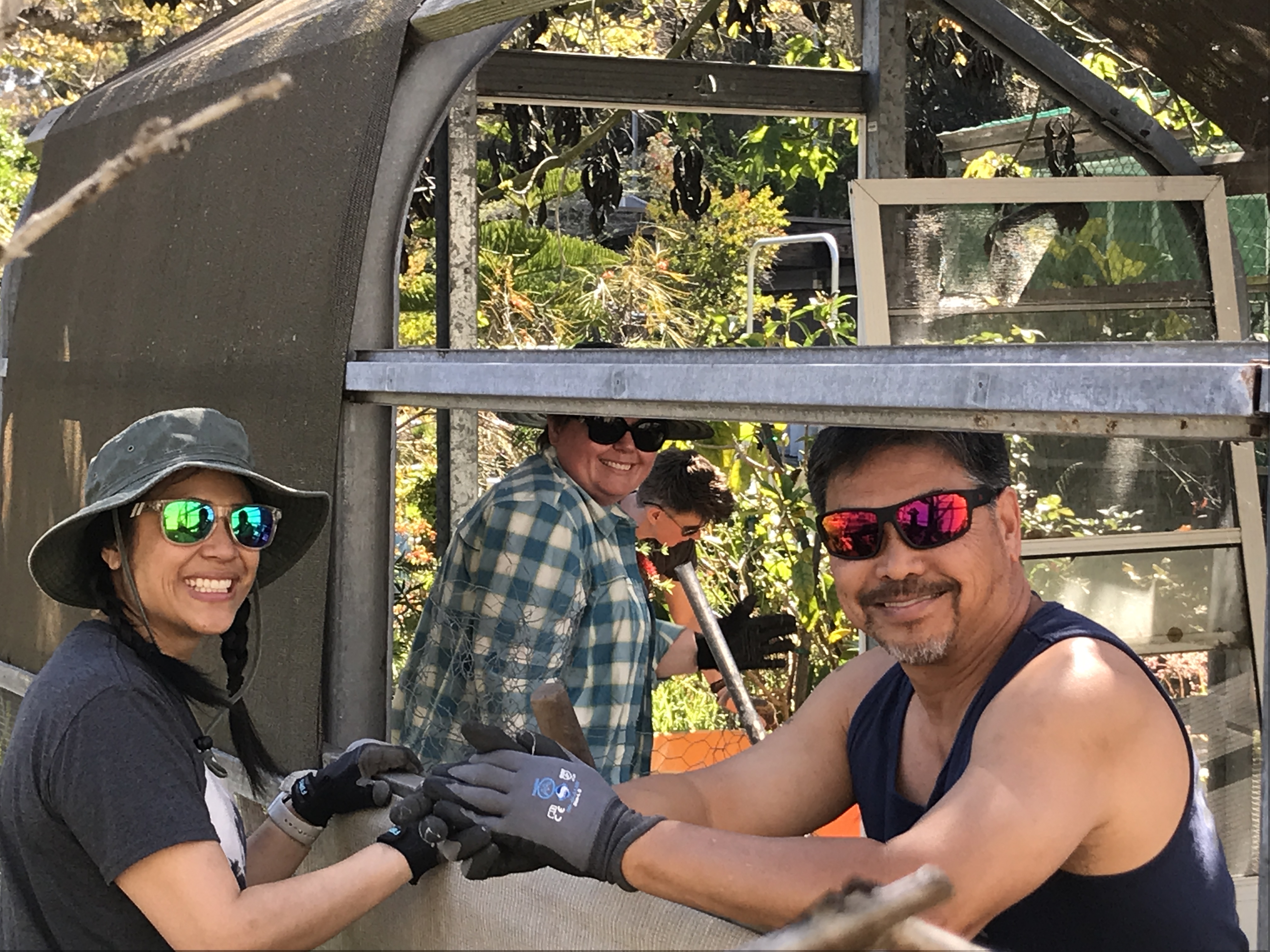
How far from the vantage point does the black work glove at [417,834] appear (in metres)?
2.00

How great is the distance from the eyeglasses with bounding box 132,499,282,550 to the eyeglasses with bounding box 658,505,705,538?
8.89ft

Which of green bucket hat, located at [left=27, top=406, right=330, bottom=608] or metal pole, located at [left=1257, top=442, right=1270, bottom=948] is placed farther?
green bucket hat, located at [left=27, top=406, right=330, bottom=608]

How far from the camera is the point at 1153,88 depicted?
8375 mm

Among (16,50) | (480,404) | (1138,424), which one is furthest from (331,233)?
(16,50)

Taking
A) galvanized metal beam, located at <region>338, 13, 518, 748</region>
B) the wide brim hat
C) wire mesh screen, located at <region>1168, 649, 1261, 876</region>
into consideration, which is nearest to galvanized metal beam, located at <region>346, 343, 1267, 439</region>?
galvanized metal beam, located at <region>338, 13, 518, 748</region>

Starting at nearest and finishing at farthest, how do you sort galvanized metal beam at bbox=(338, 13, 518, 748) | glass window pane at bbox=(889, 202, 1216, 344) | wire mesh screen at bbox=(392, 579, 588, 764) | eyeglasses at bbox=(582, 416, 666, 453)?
galvanized metal beam at bbox=(338, 13, 518, 748) < wire mesh screen at bbox=(392, 579, 588, 764) < eyeglasses at bbox=(582, 416, 666, 453) < glass window pane at bbox=(889, 202, 1216, 344)

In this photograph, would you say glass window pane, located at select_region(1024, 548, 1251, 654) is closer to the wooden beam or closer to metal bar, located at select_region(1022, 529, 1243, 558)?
metal bar, located at select_region(1022, 529, 1243, 558)

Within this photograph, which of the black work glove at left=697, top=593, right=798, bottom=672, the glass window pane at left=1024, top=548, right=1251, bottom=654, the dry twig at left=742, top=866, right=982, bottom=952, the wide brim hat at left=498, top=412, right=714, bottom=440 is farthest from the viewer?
the black work glove at left=697, top=593, right=798, bottom=672

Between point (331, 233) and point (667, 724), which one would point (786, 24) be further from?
point (331, 233)

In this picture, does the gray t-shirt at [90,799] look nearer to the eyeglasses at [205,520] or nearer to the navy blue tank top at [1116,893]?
the eyeglasses at [205,520]

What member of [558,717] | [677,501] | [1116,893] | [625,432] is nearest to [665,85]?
[677,501]

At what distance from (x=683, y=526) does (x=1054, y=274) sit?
4.93 feet

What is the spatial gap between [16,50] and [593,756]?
30.9 ft

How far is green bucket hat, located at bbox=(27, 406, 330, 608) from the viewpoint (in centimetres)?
202
